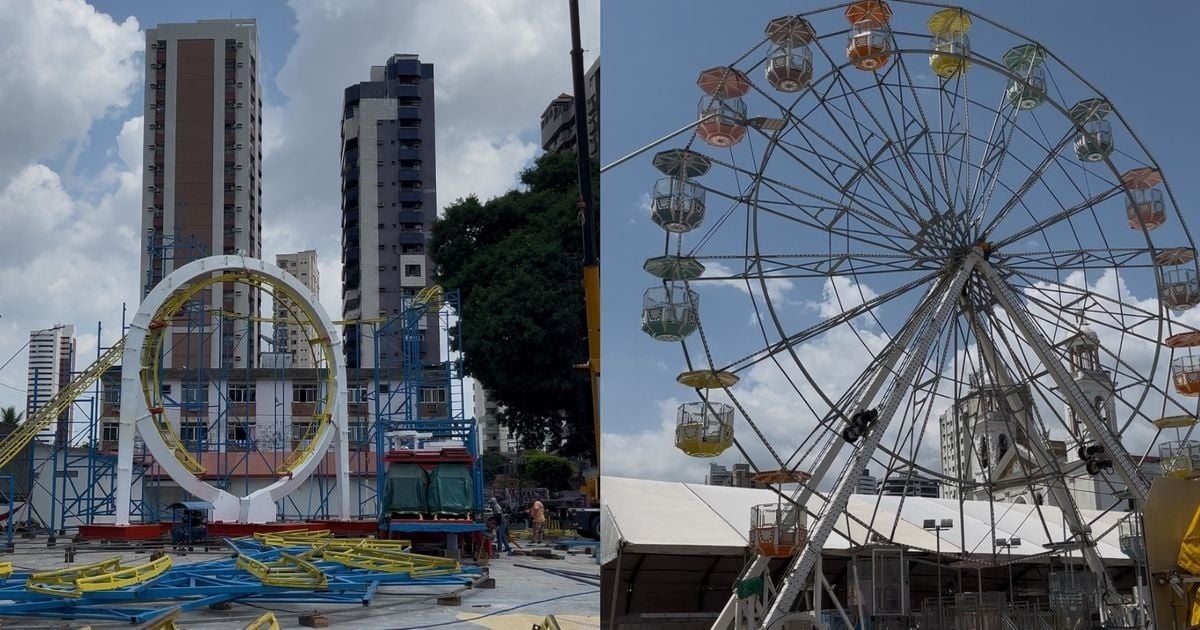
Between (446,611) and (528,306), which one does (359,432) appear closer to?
(528,306)

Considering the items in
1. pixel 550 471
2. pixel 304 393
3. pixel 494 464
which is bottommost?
pixel 550 471

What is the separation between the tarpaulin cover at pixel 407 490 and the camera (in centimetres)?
1831

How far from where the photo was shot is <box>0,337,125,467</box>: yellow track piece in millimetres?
23422

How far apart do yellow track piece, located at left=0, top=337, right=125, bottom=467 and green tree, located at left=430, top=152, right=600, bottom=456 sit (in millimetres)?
7875

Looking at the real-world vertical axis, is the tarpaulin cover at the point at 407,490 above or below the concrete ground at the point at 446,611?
above

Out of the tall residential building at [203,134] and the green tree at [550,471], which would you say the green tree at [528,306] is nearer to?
the green tree at [550,471]

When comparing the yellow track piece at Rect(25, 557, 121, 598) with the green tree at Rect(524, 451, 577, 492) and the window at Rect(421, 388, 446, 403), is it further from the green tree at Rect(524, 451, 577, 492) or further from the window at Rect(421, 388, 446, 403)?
the green tree at Rect(524, 451, 577, 492)

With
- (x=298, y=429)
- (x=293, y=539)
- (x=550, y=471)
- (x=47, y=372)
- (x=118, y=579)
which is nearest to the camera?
(x=118, y=579)

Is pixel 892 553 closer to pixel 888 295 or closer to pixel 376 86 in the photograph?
pixel 888 295

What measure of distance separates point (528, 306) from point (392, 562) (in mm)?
15615

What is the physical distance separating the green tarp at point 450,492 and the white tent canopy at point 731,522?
3563mm

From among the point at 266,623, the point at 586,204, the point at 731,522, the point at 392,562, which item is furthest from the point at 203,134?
the point at 266,623

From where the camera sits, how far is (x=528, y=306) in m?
28.5

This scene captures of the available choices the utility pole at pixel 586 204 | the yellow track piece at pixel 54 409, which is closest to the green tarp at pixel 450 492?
the utility pole at pixel 586 204
